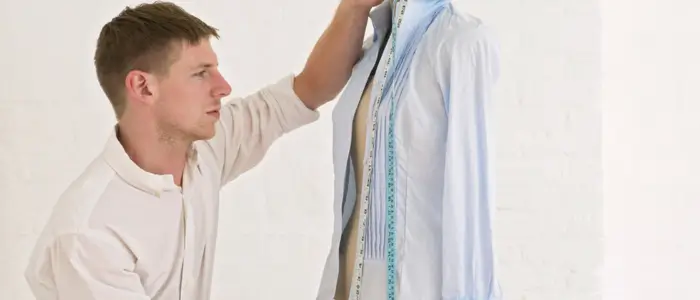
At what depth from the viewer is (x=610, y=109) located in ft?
8.66

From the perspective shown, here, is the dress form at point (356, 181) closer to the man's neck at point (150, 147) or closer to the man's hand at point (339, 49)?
the man's hand at point (339, 49)

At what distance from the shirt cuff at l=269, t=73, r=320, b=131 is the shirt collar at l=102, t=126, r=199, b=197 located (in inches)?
12.2

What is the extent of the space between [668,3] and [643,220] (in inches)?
25.0

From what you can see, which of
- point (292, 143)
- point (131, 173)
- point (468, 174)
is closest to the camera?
point (468, 174)

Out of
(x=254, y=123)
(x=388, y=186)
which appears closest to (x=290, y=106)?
(x=254, y=123)

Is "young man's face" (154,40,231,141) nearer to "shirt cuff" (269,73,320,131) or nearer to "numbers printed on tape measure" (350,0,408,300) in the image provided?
"shirt cuff" (269,73,320,131)

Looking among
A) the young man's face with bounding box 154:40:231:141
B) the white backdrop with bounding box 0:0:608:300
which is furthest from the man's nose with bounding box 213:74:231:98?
the white backdrop with bounding box 0:0:608:300

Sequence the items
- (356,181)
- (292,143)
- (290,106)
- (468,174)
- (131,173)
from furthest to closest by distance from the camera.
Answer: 1. (292,143)
2. (290,106)
3. (131,173)
4. (356,181)
5. (468,174)

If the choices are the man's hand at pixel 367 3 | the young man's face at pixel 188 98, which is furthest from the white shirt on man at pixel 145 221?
the man's hand at pixel 367 3

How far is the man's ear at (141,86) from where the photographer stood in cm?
177

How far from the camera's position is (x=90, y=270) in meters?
1.67

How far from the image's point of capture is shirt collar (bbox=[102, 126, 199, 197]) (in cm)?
177

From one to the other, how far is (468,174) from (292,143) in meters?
1.14

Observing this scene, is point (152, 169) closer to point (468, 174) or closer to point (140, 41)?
point (140, 41)
